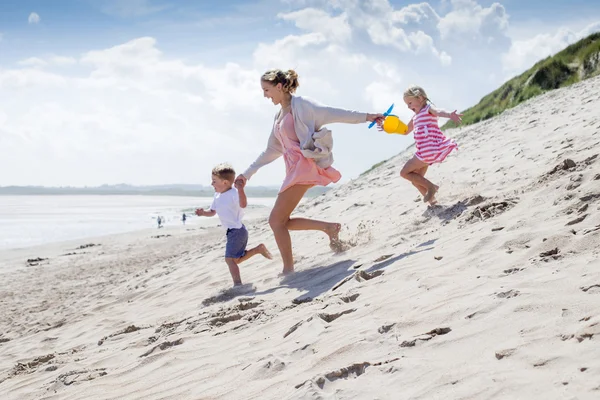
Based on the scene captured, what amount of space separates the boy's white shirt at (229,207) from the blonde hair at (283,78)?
1.15 meters

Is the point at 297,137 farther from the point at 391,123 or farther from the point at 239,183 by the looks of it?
the point at 391,123

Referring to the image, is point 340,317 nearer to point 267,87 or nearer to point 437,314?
point 437,314

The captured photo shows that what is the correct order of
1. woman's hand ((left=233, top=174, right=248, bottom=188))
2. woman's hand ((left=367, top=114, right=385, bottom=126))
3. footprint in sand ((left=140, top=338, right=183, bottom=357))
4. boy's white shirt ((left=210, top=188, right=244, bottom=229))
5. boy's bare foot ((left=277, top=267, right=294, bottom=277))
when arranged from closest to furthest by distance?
footprint in sand ((left=140, top=338, right=183, bottom=357))
woman's hand ((left=367, top=114, right=385, bottom=126))
woman's hand ((left=233, top=174, right=248, bottom=188))
boy's bare foot ((left=277, top=267, right=294, bottom=277))
boy's white shirt ((left=210, top=188, right=244, bottom=229))

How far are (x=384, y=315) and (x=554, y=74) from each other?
19.1 metres

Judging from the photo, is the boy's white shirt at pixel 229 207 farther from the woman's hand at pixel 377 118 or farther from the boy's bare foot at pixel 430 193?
the boy's bare foot at pixel 430 193

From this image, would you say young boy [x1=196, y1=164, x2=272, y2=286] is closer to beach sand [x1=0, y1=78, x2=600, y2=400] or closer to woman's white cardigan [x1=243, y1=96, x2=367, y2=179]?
beach sand [x1=0, y1=78, x2=600, y2=400]

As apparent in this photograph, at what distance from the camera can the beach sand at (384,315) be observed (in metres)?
2.50

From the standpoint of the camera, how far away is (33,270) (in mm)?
11742

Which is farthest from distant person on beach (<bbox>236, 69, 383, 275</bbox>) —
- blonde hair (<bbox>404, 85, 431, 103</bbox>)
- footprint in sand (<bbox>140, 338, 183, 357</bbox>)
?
footprint in sand (<bbox>140, 338, 183, 357</bbox>)

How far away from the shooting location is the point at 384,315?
334cm

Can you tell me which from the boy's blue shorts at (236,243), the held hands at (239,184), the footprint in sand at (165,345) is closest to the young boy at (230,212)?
the boy's blue shorts at (236,243)

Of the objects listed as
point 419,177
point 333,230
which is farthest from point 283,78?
point 419,177

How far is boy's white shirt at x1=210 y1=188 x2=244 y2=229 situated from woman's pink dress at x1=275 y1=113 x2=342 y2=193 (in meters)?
0.61

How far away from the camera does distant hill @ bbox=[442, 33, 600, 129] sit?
61.6 feet
